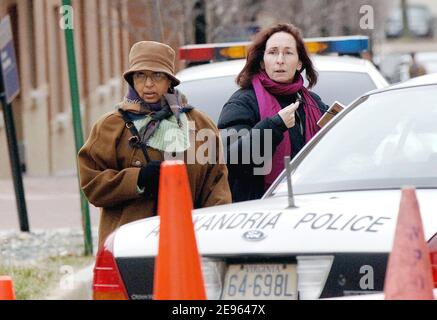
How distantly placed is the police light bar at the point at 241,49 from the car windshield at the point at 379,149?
3916mm

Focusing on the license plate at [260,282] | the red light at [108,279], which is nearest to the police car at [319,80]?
the red light at [108,279]

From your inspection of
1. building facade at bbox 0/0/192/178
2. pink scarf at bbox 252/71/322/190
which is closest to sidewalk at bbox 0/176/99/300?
building facade at bbox 0/0/192/178

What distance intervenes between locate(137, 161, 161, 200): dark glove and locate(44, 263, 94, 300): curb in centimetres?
309

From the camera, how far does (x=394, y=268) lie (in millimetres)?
4527

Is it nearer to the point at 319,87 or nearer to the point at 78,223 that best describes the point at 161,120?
the point at 319,87

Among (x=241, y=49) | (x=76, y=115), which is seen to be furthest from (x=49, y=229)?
(x=241, y=49)

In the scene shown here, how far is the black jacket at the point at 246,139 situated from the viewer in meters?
7.18

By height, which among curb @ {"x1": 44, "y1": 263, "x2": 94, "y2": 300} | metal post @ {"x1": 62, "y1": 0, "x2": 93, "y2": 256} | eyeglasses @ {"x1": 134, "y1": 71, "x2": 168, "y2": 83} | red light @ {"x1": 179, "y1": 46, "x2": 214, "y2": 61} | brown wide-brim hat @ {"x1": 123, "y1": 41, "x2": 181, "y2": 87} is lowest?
curb @ {"x1": 44, "y1": 263, "x2": 94, "y2": 300}

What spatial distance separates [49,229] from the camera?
47.5 feet

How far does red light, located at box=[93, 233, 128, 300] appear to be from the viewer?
5.18m

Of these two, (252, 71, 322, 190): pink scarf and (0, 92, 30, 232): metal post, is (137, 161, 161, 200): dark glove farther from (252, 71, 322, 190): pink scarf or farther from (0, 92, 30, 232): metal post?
(0, 92, 30, 232): metal post

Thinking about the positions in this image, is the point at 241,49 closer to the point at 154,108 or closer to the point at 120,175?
the point at 154,108

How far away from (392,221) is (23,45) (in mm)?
20285
